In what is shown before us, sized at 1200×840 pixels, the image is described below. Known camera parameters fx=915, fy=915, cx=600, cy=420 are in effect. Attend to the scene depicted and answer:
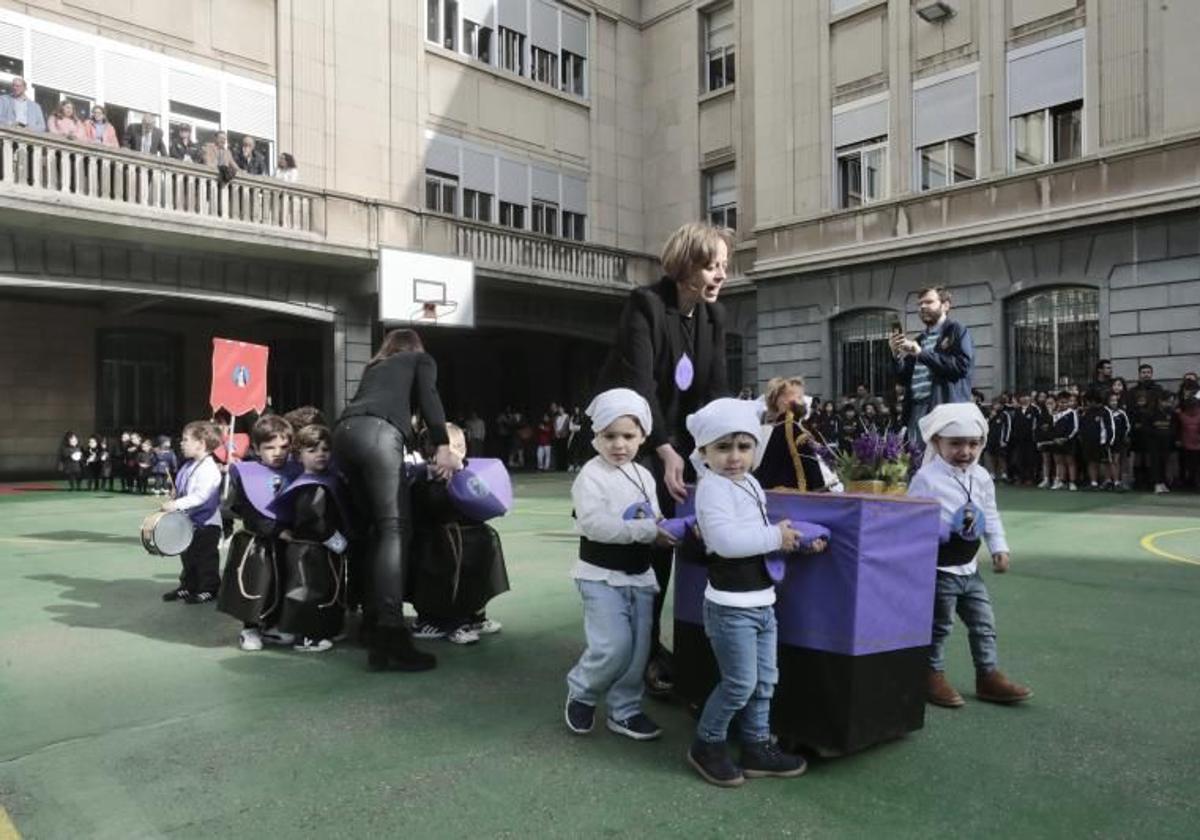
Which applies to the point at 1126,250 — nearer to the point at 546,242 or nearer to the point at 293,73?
the point at 546,242

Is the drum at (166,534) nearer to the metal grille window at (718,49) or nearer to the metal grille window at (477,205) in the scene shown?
the metal grille window at (477,205)

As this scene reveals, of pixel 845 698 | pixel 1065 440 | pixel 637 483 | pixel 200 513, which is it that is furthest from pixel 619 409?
pixel 1065 440

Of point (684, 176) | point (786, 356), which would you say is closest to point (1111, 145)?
point (786, 356)

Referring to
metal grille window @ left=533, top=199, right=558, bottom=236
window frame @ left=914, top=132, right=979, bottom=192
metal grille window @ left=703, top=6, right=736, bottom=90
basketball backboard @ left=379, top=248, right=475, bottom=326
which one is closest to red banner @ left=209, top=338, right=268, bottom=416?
basketball backboard @ left=379, top=248, right=475, bottom=326

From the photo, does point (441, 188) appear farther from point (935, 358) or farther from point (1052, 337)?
point (935, 358)

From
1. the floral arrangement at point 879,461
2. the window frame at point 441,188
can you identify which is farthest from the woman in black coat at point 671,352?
the window frame at point 441,188

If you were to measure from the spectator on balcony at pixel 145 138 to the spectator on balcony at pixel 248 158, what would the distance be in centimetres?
143

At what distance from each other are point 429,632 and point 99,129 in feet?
54.3

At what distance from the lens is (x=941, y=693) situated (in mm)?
3852

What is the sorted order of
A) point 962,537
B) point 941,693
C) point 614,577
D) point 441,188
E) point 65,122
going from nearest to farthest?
point 614,577, point 962,537, point 941,693, point 65,122, point 441,188

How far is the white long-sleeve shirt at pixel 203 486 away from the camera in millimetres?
6410

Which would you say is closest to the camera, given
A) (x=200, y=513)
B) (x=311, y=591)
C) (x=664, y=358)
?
(x=664, y=358)

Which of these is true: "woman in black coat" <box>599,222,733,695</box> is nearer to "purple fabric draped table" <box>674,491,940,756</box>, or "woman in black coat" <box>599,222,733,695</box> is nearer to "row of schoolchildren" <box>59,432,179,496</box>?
"purple fabric draped table" <box>674,491,940,756</box>

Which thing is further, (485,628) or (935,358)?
(935,358)
